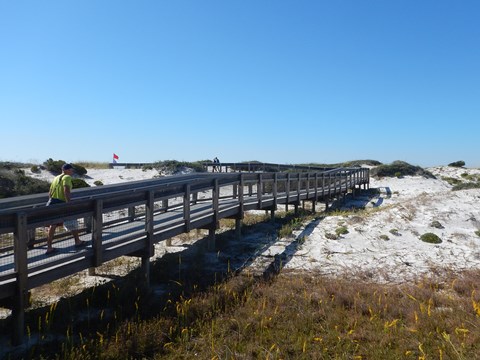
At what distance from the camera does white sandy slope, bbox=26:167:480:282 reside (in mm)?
9500

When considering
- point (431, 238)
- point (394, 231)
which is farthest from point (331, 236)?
point (431, 238)

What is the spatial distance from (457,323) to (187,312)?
172 inches

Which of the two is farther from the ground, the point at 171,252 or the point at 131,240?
the point at 131,240

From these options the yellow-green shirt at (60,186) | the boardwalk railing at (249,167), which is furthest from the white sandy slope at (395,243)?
the boardwalk railing at (249,167)

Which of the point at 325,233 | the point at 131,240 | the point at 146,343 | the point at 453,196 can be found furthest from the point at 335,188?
the point at 146,343

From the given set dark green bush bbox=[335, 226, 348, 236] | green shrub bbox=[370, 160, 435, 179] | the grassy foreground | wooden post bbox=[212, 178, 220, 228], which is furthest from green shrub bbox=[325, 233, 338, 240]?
green shrub bbox=[370, 160, 435, 179]

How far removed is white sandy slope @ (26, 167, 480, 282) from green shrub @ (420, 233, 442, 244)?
0.55ft

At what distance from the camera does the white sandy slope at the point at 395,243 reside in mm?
9500

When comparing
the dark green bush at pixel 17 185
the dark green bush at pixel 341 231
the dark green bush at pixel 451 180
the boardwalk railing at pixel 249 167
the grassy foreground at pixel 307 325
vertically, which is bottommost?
the grassy foreground at pixel 307 325

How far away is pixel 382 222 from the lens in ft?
44.2

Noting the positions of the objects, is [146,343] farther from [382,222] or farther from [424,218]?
[424,218]

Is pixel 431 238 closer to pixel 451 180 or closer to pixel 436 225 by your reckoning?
pixel 436 225

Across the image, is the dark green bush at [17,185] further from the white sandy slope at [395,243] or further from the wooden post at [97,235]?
the wooden post at [97,235]

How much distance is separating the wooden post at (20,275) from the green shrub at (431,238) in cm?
1054
